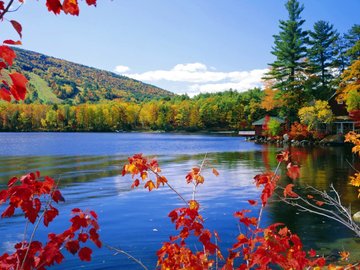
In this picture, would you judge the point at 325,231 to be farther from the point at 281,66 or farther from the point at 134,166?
the point at 281,66

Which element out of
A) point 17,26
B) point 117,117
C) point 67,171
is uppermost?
point 117,117

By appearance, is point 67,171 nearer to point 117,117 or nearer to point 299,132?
point 299,132

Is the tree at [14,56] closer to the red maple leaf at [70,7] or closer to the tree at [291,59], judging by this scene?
the red maple leaf at [70,7]

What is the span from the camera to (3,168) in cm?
2425

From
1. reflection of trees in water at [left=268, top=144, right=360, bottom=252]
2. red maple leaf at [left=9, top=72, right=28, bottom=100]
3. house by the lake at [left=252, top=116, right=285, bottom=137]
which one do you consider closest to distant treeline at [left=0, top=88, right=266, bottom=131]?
house by the lake at [left=252, top=116, right=285, bottom=137]

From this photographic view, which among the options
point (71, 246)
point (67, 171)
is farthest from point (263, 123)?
point (71, 246)

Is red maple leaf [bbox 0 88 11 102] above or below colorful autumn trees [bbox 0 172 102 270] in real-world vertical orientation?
above

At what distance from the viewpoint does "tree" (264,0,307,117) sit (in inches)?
1950

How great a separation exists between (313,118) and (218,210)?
3542 centimetres

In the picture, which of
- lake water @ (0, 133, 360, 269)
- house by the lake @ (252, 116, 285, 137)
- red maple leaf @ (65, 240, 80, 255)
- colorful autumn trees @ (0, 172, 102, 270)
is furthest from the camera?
house by the lake @ (252, 116, 285, 137)

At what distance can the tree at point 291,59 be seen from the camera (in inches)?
1950

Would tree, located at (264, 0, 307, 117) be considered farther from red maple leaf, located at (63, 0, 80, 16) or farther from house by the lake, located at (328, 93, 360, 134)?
red maple leaf, located at (63, 0, 80, 16)

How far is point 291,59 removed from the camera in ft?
164

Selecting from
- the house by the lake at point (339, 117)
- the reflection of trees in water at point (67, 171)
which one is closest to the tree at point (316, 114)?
the house by the lake at point (339, 117)
